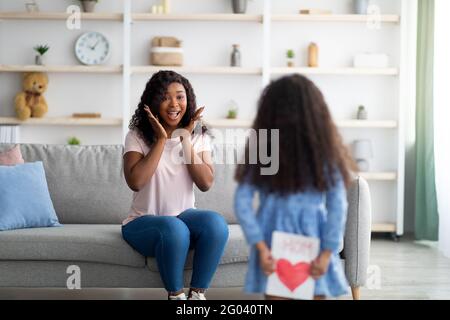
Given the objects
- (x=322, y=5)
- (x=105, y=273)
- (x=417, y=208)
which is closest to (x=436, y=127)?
(x=417, y=208)

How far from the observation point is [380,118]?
5.48 m

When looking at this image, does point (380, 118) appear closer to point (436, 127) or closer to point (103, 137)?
point (436, 127)

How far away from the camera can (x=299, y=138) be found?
4.51ft

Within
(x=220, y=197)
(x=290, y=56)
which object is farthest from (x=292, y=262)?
(x=290, y=56)

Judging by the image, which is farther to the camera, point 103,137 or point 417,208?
point 103,137

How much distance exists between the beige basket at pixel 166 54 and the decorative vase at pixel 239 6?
47 cm

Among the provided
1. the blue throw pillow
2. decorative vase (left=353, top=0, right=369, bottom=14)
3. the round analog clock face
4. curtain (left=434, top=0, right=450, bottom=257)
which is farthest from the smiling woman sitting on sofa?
decorative vase (left=353, top=0, right=369, bottom=14)

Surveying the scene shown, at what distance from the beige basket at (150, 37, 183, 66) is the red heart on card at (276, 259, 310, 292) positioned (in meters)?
4.00

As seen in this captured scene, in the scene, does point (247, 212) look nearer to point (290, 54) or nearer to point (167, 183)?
point (167, 183)

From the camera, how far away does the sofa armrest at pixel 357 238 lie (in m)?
2.74

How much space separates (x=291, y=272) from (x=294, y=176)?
7.0 inches

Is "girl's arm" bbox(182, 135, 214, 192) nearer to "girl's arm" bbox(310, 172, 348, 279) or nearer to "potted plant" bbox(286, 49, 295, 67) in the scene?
"girl's arm" bbox(310, 172, 348, 279)

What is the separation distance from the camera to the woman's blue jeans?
233 cm
